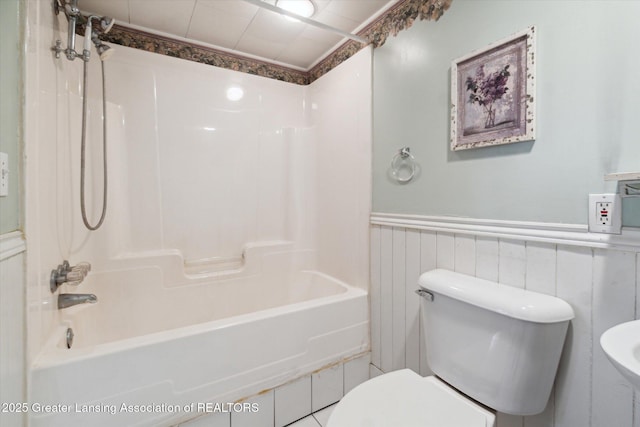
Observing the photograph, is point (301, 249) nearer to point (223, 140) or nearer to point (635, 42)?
point (223, 140)

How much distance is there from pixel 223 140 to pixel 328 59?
3.16ft

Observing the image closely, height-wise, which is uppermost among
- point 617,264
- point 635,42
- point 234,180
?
point 635,42

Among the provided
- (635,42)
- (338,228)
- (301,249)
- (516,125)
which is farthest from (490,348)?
(301,249)

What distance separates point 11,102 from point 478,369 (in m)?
1.72

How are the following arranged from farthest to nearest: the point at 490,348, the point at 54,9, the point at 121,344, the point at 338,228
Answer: the point at 338,228 → the point at 54,9 → the point at 121,344 → the point at 490,348

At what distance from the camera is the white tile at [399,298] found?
4.94ft

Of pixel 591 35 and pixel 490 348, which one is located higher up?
pixel 591 35

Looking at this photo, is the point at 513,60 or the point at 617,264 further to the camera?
the point at 513,60

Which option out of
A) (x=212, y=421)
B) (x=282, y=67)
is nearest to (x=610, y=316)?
(x=212, y=421)

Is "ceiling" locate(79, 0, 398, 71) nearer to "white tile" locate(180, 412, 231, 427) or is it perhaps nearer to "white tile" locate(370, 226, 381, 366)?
"white tile" locate(370, 226, 381, 366)

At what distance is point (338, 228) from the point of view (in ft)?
6.49

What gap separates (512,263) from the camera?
106 centimetres

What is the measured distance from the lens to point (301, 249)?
2.25 meters

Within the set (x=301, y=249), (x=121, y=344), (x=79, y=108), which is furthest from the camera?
(x=301, y=249)
